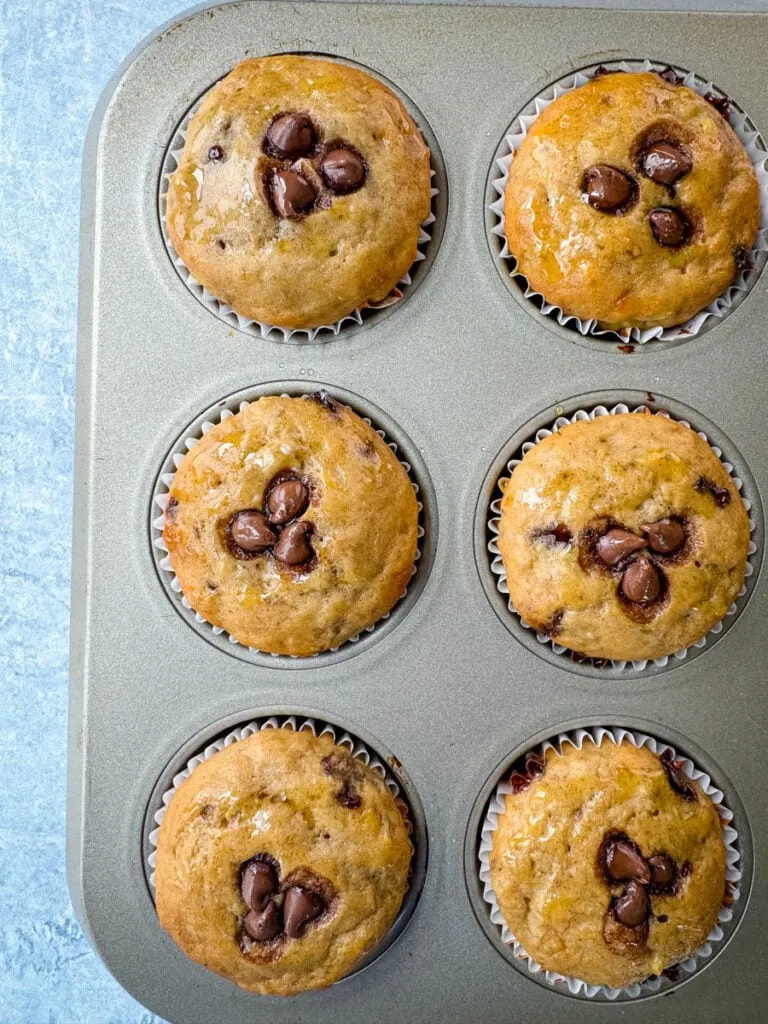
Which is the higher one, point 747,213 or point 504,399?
point 747,213

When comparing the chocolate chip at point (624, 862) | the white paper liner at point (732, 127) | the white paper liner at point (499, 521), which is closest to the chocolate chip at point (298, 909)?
the chocolate chip at point (624, 862)

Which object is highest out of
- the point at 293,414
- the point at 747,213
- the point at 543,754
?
the point at 747,213

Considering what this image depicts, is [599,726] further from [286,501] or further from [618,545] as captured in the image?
[286,501]

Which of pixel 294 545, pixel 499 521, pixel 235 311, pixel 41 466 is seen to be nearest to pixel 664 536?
pixel 499 521

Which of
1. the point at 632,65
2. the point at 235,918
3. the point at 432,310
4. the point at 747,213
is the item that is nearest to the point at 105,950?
the point at 235,918

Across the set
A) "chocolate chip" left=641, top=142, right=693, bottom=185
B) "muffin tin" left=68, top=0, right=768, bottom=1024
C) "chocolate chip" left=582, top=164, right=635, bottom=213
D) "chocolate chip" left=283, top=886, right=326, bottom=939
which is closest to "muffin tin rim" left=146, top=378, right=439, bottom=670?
"muffin tin" left=68, top=0, right=768, bottom=1024

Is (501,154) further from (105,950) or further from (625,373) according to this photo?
(105,950)
